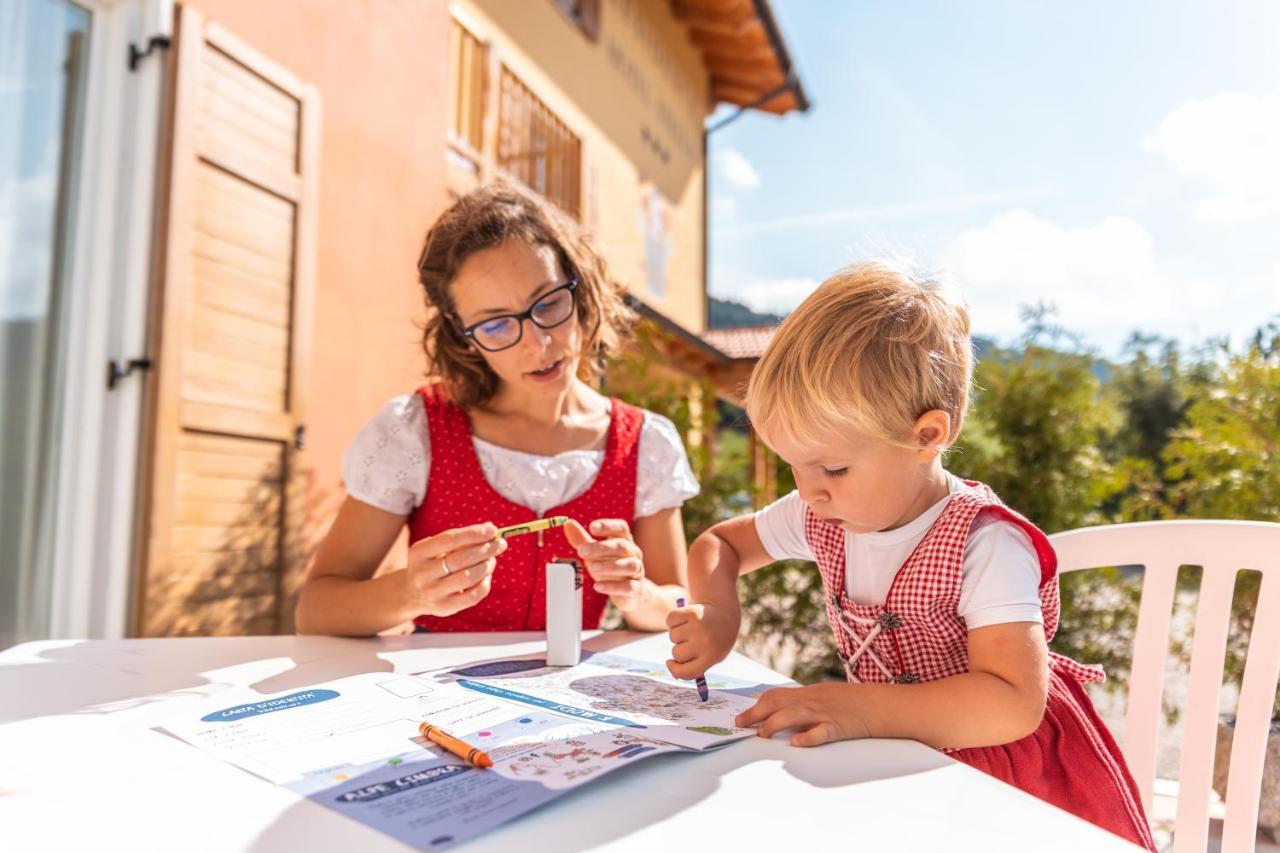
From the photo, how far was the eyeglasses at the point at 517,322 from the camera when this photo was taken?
1732 millimetres

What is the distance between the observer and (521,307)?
5.72 ft

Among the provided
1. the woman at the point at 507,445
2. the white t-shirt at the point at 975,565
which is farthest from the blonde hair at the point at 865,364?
the woman at the point at 507,445

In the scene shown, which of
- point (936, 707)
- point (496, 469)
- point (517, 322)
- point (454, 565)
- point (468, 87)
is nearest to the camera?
point (936, 707)

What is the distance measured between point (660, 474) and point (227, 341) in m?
2.23

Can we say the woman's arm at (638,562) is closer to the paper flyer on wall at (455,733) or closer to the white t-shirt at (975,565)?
the paper flyer on wall at (455,733)

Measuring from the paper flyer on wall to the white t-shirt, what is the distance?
0.75 ft

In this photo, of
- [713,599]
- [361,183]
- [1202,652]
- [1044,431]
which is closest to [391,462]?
[713,599]

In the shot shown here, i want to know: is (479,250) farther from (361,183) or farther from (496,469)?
(361,183)

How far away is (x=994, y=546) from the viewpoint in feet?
3.57

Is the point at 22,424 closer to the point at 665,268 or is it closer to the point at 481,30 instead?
the point at 481,30

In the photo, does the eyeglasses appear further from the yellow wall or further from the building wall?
the yellow wall

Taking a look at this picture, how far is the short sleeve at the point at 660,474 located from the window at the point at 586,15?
6558mm

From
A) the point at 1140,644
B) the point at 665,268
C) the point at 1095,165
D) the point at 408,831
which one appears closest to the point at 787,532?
the point at 1140,644

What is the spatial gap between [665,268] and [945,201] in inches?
150
